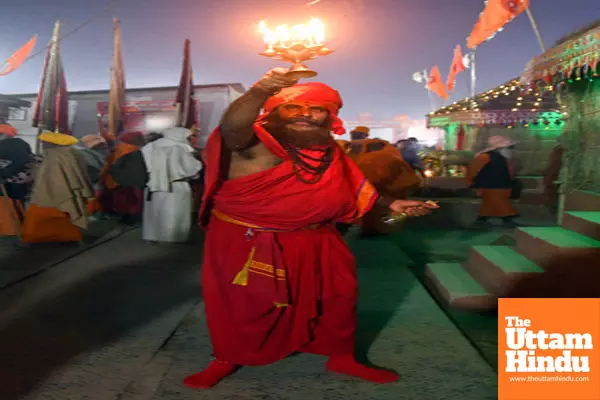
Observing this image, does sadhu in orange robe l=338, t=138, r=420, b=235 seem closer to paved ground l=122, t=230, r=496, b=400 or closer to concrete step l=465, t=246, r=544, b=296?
concrete step l=465, t=246, r=544, b=296

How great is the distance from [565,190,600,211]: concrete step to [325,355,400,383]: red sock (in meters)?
3.40

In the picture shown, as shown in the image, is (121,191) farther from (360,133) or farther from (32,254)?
(360,133)

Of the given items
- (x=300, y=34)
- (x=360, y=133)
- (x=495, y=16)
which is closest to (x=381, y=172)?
(x=360, y=133)

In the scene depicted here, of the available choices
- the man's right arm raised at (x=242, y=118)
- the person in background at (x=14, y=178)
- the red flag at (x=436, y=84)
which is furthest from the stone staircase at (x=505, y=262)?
the red flag at (x=436, y=84)

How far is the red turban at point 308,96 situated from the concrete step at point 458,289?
7.97 feet

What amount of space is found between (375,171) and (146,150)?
3.45 meters

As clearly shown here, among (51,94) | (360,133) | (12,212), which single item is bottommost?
(12,212)

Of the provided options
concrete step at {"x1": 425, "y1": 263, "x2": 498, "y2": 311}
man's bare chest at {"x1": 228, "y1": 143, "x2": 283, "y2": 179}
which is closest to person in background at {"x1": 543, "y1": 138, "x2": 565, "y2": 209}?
concrete step at {"x1": 425, "y1": 263, "x2": 498, "y2": 311}

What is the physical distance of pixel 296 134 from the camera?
2.55 metres

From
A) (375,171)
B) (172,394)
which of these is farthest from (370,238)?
(172,394)

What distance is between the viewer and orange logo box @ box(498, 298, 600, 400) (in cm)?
204

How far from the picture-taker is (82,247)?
21.0ft

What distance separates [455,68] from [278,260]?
15.8m

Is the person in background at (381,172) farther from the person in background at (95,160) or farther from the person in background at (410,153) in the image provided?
the person in background at (95,160)
